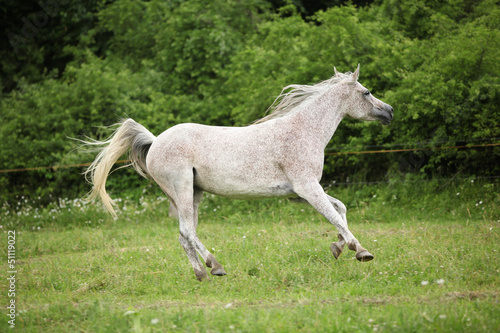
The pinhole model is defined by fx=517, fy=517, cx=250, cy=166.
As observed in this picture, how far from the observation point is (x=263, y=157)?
6.19 m

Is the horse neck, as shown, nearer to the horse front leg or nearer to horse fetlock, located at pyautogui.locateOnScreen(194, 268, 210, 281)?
the horse front leg

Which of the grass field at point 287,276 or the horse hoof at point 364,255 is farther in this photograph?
the horse hoof at point 364,255

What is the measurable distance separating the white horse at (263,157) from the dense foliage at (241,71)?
180 inches

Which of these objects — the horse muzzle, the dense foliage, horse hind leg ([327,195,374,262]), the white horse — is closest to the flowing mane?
the white horse

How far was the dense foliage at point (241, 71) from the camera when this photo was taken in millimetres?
10719

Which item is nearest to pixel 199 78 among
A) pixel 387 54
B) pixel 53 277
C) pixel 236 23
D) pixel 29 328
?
pixel 236 23

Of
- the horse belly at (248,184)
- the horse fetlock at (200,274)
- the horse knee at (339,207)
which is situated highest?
the horse belly at (248,184)

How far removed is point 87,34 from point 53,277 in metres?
15.9

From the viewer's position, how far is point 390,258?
6.51 meters

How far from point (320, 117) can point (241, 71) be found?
8.49m

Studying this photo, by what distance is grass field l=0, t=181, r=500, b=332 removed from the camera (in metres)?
4.46

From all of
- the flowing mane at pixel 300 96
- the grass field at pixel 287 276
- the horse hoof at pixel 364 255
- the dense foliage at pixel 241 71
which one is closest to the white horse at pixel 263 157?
the flowing mane at pixel 300 96

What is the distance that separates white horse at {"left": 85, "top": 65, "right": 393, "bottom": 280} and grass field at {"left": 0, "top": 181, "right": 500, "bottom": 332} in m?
0.58

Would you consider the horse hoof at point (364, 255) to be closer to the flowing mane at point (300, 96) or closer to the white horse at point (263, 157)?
the white horse at point (263, 157)
